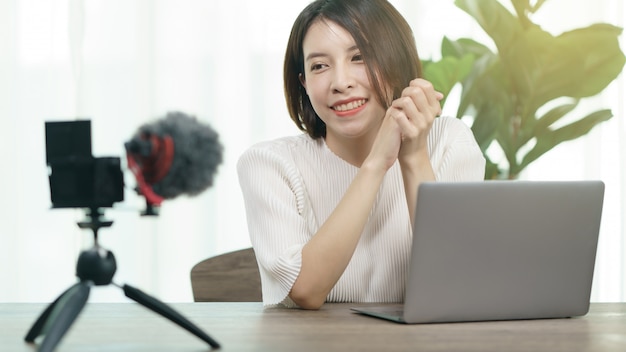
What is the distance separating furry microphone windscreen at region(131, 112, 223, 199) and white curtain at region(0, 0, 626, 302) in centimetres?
228

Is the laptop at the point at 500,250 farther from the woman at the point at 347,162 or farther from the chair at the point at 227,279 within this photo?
the chair at the point at 227,279

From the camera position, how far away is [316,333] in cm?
115

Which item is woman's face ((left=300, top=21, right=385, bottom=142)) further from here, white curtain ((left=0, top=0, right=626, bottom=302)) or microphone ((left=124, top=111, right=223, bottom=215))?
white curtain ((left=0, top=0, right=626, bottom=302))

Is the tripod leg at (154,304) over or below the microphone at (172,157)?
below

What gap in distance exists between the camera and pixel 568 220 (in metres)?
1.25

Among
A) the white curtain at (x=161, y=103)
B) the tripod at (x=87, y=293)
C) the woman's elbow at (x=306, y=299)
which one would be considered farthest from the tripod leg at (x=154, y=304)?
the white curtain at (x=161, y=103)

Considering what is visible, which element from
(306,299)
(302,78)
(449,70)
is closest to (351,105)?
(302,78)

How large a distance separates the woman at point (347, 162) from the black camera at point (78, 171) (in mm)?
641

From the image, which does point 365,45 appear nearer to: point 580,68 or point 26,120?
point 580,68

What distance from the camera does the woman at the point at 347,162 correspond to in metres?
1.57

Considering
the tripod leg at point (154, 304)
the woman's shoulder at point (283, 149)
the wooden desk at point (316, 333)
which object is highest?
the woman's shoulder at point (283, 149)

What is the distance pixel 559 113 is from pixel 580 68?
0.17m

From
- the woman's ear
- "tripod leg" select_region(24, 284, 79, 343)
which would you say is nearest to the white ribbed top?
the woman's ear

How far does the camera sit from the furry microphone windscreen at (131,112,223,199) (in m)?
0.90
